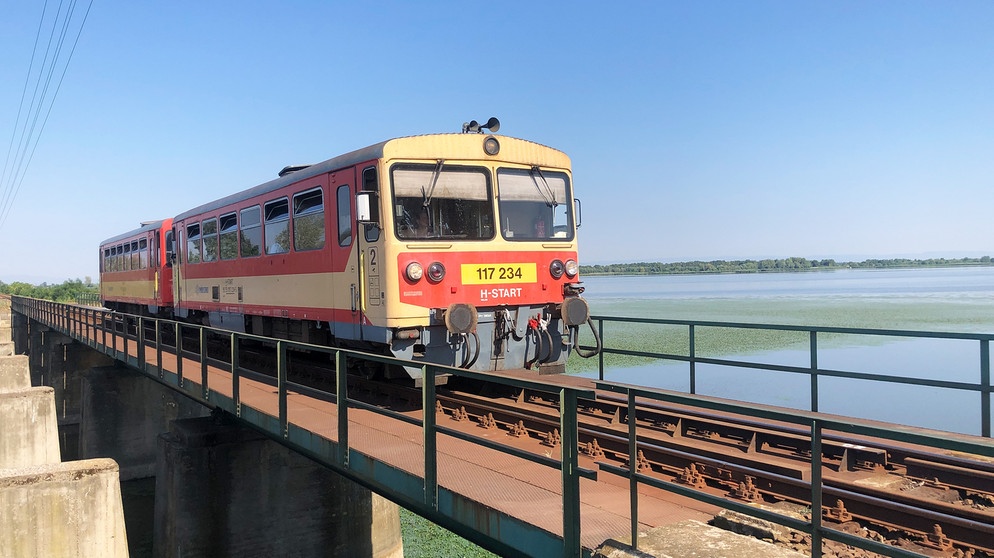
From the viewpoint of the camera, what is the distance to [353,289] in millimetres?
9461

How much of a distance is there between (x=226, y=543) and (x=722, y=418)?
849 cm

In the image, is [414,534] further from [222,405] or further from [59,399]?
[59,399]

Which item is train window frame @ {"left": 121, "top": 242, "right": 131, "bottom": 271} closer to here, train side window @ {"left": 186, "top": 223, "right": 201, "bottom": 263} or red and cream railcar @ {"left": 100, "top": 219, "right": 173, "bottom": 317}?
red and cream railcar @ {"left": 100, "top": 219, "right": 173, "bottom": 317}

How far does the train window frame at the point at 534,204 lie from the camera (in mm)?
9836

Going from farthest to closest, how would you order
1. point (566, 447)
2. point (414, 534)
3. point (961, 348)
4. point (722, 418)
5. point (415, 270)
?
1. point (961, 348)
2. point (414, 534)
3. point (415, 270)
4. point (722, 418)
5. point (566, 447)

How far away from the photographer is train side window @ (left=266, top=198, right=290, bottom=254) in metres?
11.5

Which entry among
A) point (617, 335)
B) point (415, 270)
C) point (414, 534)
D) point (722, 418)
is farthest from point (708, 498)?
point (617, 335)

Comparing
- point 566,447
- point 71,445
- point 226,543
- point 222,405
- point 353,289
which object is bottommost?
point 71,445

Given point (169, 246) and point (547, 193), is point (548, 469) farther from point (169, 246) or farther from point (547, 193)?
point (169, 246)

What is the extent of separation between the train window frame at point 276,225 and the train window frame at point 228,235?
5.71ft

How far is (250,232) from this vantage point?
1305 cm

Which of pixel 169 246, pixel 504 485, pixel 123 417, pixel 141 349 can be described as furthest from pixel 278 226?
pixel 123 417

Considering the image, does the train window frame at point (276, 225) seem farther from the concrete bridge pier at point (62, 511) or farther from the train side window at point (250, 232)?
the concrete bridge pier at point (62, 511)

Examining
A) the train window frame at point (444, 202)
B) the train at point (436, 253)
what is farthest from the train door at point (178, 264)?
the train window frame at point (444, 202)
